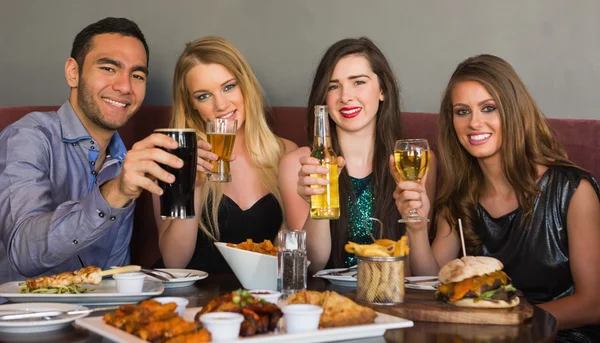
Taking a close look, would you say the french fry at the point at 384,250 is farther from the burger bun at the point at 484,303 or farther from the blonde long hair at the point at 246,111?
the blonde long hair at the point at 246,111

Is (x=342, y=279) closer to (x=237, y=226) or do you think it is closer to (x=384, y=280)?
(x=384, y=280)

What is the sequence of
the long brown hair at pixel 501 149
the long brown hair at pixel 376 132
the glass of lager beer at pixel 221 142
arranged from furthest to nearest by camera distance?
the long brown hair at pixel 376 132
the long brown hair at pixel 501 149
the glass of lager beer at pixel 221 142

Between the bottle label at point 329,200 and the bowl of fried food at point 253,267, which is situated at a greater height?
the bottle label at point 329,200

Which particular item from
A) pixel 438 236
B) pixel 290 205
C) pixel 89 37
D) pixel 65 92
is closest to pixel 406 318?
pixel 438 236

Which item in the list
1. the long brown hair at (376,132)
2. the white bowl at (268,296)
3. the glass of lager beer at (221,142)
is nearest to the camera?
the white bowl at (268,296)

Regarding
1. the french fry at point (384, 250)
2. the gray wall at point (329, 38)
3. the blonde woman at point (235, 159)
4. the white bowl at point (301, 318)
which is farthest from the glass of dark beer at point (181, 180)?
the gray wall at point (329, 38)

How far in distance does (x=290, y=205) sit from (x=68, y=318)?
1.53 meters

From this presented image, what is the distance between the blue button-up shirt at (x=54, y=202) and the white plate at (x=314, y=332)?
79 cm

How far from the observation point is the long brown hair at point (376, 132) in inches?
115

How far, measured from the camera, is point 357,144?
3059 millimetres

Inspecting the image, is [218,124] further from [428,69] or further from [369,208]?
[428,69]

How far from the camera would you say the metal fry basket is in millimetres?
1729

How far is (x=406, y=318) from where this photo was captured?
1644 millimetres

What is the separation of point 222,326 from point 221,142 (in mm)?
1033
